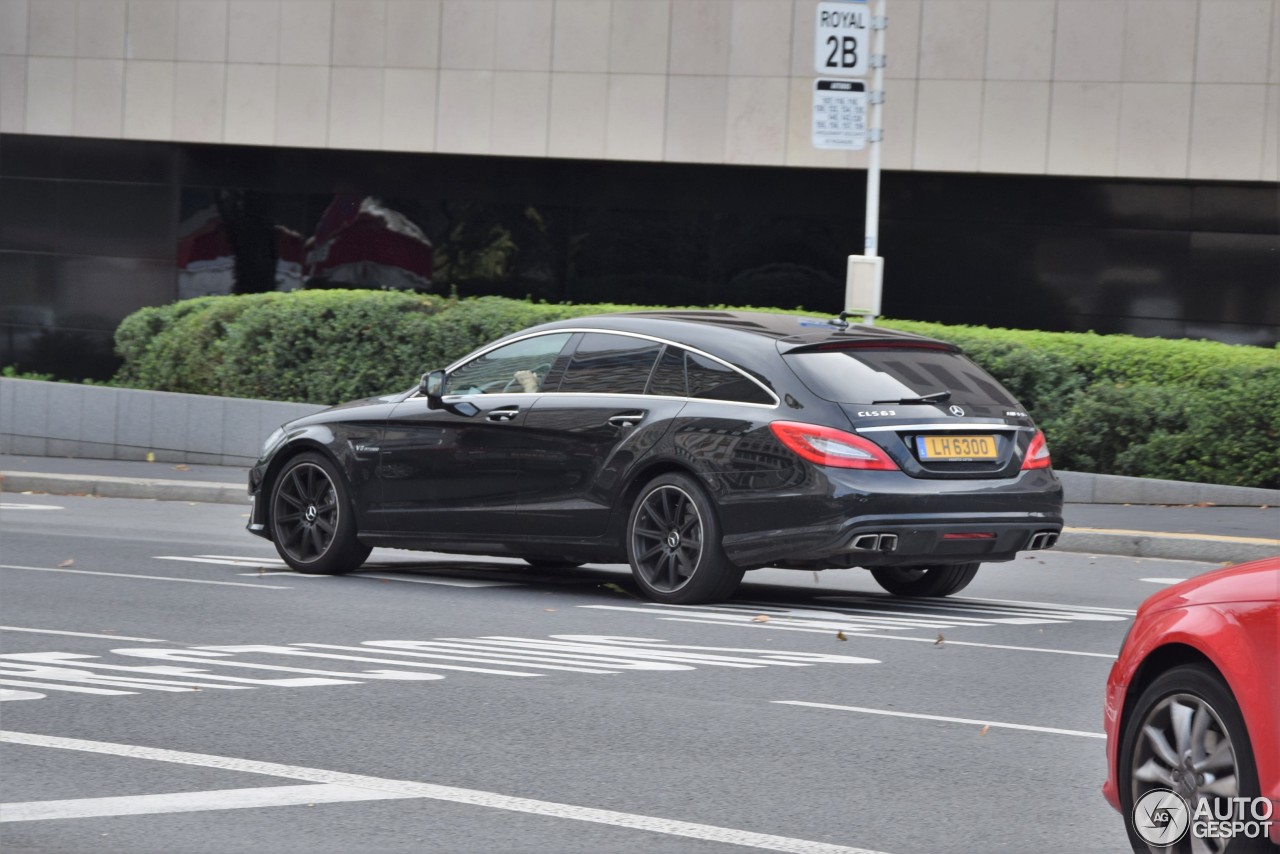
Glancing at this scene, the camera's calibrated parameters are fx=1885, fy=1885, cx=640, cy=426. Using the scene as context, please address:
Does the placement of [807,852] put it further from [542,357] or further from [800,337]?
[542,357]

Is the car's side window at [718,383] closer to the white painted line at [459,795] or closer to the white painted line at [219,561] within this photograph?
the white painted line at [219,561]

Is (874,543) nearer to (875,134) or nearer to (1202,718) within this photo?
(1202,718)

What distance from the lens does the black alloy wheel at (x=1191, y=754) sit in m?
4.32

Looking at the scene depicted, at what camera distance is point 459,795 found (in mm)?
5883

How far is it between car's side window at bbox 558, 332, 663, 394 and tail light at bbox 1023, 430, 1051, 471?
2156mm

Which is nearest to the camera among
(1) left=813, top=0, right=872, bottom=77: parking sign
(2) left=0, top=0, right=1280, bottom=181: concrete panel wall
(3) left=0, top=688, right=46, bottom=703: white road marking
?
(3) left=0, top=688, right=46, bottom=703: white road marking

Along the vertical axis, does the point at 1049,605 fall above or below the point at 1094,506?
below

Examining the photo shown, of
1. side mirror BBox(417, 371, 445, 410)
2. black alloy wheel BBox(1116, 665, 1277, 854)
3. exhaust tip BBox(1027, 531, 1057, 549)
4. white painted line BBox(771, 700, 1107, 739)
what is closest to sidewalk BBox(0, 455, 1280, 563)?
exhaust tip BBox(1027, 531, 1057, 549)

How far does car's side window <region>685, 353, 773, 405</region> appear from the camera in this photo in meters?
10.3

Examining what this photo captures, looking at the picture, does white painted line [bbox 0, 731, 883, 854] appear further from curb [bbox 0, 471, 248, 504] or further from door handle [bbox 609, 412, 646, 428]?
curb [bbox 0, 471, 248, 504]

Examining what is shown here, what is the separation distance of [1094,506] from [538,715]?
10.0m

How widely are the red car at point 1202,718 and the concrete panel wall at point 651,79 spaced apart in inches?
714

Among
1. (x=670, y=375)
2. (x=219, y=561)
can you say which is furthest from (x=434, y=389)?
(x=219, y=561)

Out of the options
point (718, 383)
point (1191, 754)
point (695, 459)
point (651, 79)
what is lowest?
point (1191, 754)
